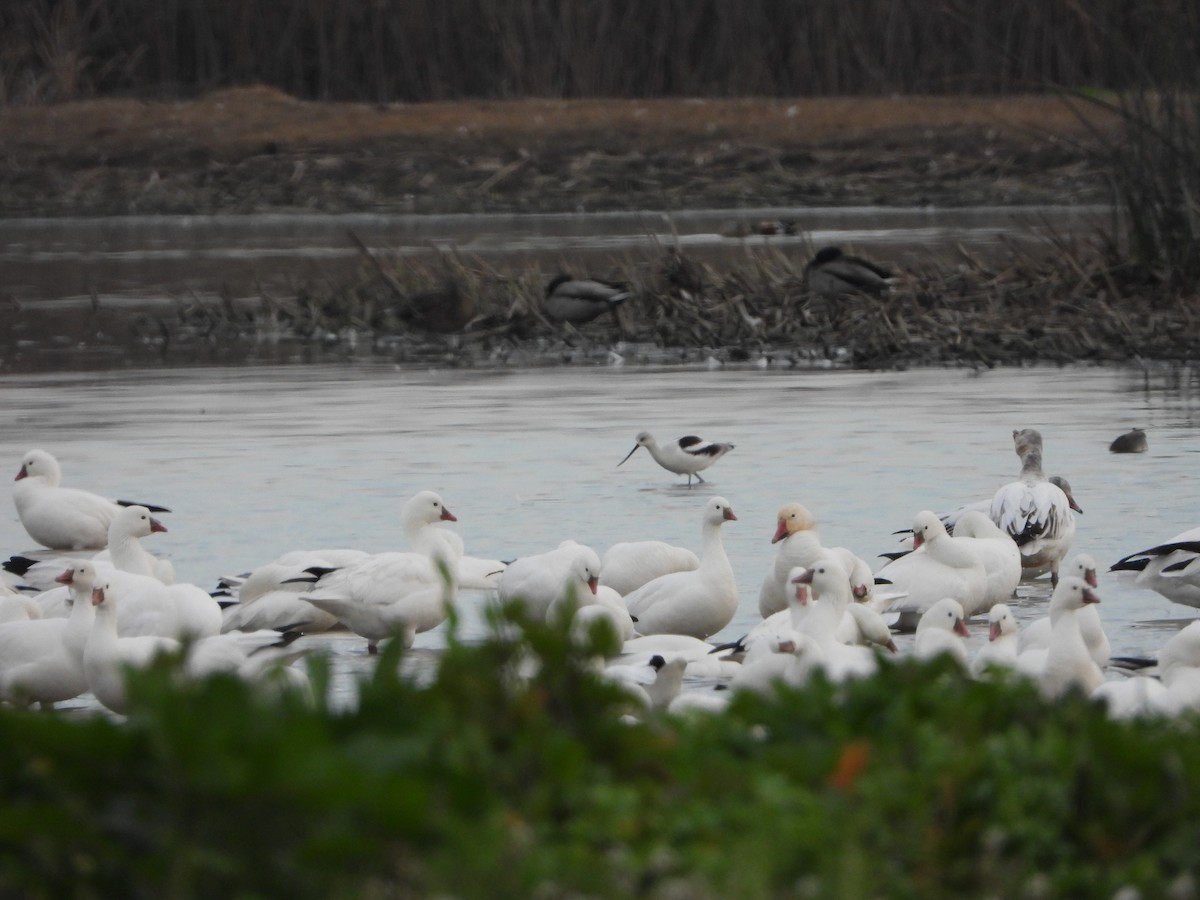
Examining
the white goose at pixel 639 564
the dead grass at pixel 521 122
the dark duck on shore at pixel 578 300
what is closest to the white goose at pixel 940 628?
the white goose at pixel 639 564

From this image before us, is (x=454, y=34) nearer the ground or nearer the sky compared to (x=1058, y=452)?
nearer the sky

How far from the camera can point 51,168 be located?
34.7 meters

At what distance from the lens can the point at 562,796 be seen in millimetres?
2826

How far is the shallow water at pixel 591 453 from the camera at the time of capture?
8445mm

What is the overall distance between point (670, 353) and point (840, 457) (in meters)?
5.49

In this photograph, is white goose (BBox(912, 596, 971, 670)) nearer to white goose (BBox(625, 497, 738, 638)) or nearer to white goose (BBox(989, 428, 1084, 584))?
white goose (BBox(625, 497, 738, 638))

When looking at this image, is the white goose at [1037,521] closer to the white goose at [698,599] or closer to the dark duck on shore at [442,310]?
the white goose at [698,599]

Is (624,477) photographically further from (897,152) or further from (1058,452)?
(897,152)

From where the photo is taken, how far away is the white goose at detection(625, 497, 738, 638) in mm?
6953

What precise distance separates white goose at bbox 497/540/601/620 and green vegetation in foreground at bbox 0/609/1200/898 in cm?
336

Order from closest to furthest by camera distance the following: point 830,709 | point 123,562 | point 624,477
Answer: point 830,709, point 123,562, point 624,477

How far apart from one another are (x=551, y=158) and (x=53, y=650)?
1109 inches

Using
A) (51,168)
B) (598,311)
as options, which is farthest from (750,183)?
(598,311)

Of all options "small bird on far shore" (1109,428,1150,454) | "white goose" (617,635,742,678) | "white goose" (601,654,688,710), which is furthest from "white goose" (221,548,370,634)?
"small bird on far shore" (1109,428,1150,454)
